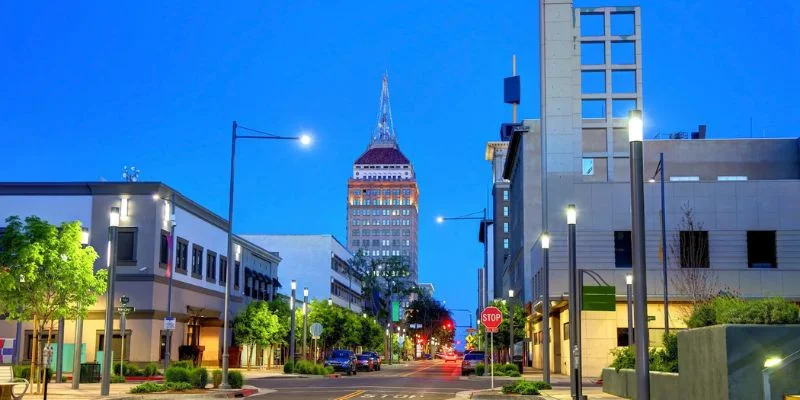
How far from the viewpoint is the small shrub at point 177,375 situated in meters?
31.7

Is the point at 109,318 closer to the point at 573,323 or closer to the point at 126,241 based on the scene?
the point at 573,323

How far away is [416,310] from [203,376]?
14426 cm

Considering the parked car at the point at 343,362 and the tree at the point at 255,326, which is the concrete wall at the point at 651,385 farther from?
the tree at the point at 255,326

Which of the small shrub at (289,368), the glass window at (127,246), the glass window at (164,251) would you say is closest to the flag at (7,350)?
the glass window at (127,246)

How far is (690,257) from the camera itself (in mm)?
52688

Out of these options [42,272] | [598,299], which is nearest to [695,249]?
[598,299]

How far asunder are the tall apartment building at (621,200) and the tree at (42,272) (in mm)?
16127

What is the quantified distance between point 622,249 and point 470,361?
43.3 ft

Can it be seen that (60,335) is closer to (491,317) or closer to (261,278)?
(491,317)

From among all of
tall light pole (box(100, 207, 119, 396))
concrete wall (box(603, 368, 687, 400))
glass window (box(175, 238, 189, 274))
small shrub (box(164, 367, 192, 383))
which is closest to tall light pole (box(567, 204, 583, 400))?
concrete wall (box(603, 368, 687, 400))

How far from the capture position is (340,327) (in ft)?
273

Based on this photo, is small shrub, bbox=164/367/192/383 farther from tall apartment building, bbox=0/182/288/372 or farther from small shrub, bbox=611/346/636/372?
tall apartment building, bbox=0/182/288/372

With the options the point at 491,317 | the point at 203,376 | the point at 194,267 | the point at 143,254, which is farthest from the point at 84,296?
the point at 194,267

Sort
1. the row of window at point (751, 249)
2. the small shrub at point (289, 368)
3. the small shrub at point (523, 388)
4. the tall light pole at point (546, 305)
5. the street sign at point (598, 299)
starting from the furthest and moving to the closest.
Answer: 1. the small shrub at point (289, 368)
2. the row of window at point (751, 249)
3. the tall light pole at point (546, 305)
4. the small shrub at point (523, 388)
5. the street sign at point (598, 299)
